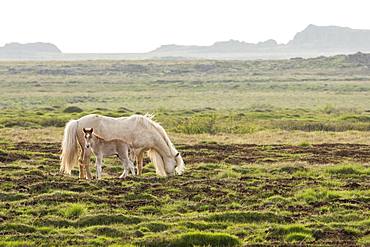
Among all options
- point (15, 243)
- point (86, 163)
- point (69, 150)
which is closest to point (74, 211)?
point (15, 243)

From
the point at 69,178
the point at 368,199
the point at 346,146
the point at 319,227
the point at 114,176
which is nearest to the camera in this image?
the point at 319,227

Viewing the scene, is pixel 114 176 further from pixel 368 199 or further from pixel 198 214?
pixel 368 199

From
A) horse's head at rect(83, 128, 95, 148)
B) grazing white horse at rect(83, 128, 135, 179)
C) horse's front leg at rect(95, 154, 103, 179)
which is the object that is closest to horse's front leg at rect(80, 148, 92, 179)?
grazing white horse at rect(83, 128, 135, 179)

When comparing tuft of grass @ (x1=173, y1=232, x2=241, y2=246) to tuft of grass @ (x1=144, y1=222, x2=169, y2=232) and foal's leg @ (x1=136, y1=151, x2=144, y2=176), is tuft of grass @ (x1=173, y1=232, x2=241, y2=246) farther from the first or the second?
foal's leg @ (x1=136, y1=151, x2=144, y2=176)

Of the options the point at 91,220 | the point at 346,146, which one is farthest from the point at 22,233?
the point at 346,146

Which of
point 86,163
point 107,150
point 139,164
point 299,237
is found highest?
point 107,150

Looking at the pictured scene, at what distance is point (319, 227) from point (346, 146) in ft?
50.5

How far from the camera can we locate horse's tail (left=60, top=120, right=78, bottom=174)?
1927cm

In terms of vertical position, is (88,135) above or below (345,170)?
above

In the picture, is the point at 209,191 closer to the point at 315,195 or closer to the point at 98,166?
the point at 315,195

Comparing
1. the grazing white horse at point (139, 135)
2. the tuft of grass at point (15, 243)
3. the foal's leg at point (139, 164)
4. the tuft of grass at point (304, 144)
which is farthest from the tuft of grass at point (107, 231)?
the tuft of grass at point (304, 144)

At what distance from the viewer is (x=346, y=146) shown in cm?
2762

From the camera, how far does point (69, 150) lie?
63.3 feet

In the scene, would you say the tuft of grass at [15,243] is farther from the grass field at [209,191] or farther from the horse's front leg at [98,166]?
the horse's front leg at [98,166]
